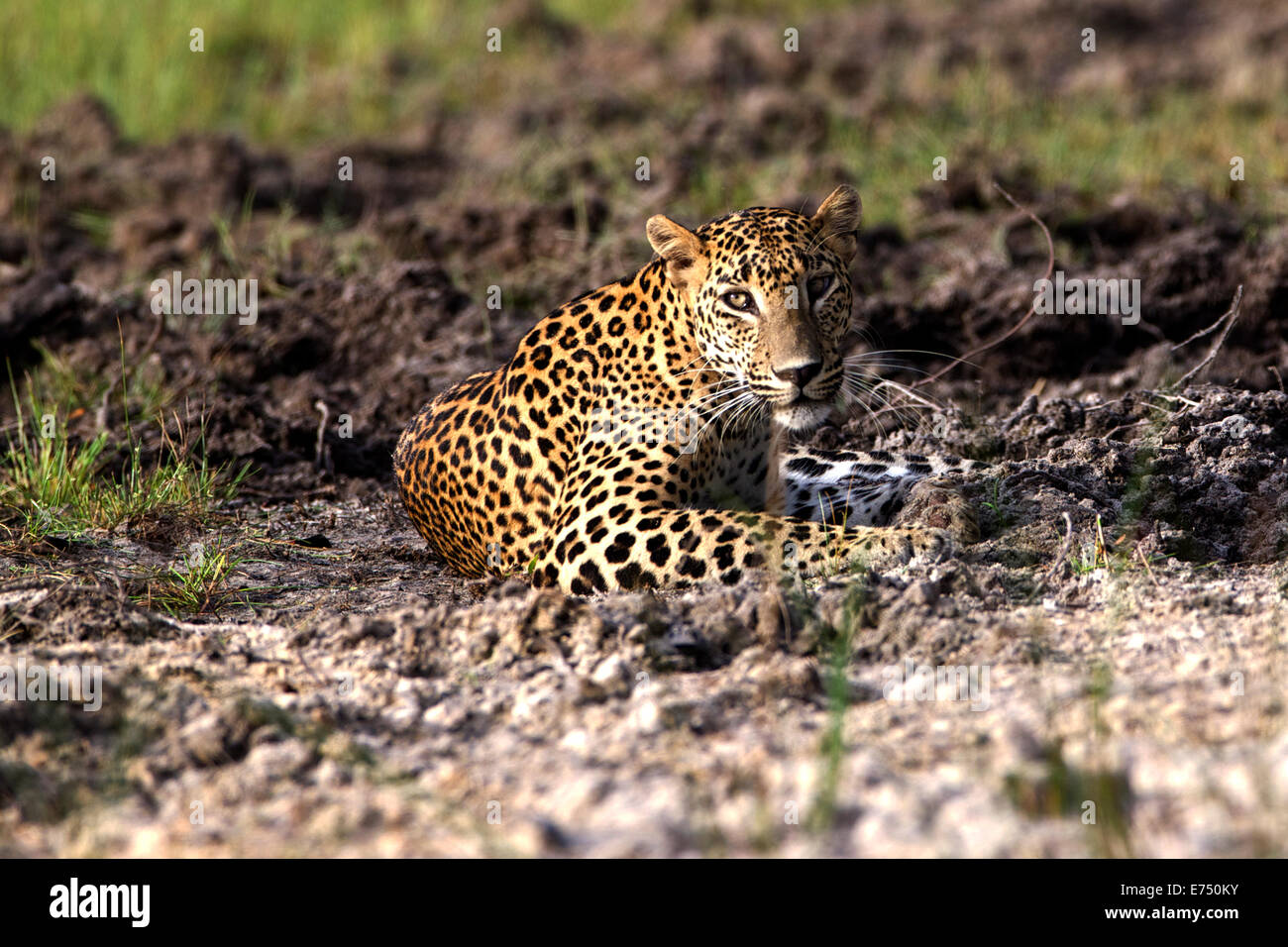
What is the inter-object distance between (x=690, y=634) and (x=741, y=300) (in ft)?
4.83

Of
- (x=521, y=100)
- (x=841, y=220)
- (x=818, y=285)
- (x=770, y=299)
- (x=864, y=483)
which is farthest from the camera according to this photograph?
(x=521, y=100)

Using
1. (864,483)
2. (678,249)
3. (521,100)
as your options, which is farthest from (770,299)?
(521,100)

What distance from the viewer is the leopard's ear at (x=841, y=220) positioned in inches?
223

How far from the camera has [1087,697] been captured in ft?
12.3

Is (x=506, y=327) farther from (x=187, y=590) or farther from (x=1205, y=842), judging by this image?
(x=1205, y=842)

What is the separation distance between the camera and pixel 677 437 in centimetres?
556

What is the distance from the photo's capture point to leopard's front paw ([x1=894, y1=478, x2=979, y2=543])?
17.5 feet

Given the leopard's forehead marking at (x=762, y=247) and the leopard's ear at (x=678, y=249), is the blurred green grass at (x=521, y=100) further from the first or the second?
the leopard's ear at (x=678, y=249)

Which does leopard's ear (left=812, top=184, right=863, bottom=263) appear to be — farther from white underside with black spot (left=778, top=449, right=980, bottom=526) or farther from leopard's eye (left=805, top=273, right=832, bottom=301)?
white underside with black spot (left=778, top=449, right=980, bottom=526)

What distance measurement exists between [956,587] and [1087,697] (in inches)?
40.8

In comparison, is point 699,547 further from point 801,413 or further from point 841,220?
point 841,220

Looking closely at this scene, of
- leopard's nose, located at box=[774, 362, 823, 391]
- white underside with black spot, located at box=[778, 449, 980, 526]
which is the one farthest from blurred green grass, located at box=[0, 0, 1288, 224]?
leopard's nose, located at box=[774, 362, 823, 391]

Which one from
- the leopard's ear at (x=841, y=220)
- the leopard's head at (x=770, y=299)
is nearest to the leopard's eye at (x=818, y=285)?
the leopard's head at (x=770, y=299)

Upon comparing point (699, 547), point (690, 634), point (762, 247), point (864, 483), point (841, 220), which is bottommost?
point (690, 634)
